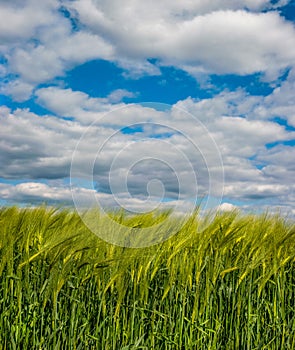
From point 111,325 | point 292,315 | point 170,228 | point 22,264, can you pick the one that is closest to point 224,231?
point 170,228

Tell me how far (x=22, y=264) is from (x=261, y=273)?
2.11m

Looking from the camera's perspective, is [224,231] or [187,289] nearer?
[187,289]

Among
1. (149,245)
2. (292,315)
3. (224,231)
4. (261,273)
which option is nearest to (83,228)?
(149,245)

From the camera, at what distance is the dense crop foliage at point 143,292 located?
391 cm

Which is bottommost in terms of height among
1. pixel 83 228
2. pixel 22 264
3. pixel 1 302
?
pixel 1 302

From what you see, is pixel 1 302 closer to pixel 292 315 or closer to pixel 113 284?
pixel 113 284

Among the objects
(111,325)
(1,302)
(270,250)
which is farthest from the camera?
(270,250)

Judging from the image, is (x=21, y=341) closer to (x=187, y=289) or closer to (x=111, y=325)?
(x=111, y=325)

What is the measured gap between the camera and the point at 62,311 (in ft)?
13.2

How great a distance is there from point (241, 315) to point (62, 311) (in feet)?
4.74

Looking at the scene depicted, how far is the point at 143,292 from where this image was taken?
401 centimetres

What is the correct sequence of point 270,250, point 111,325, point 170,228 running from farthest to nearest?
point 270,250
point 170,228
point 111,325

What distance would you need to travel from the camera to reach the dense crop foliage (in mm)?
3910

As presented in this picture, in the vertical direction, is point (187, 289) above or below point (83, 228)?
below
